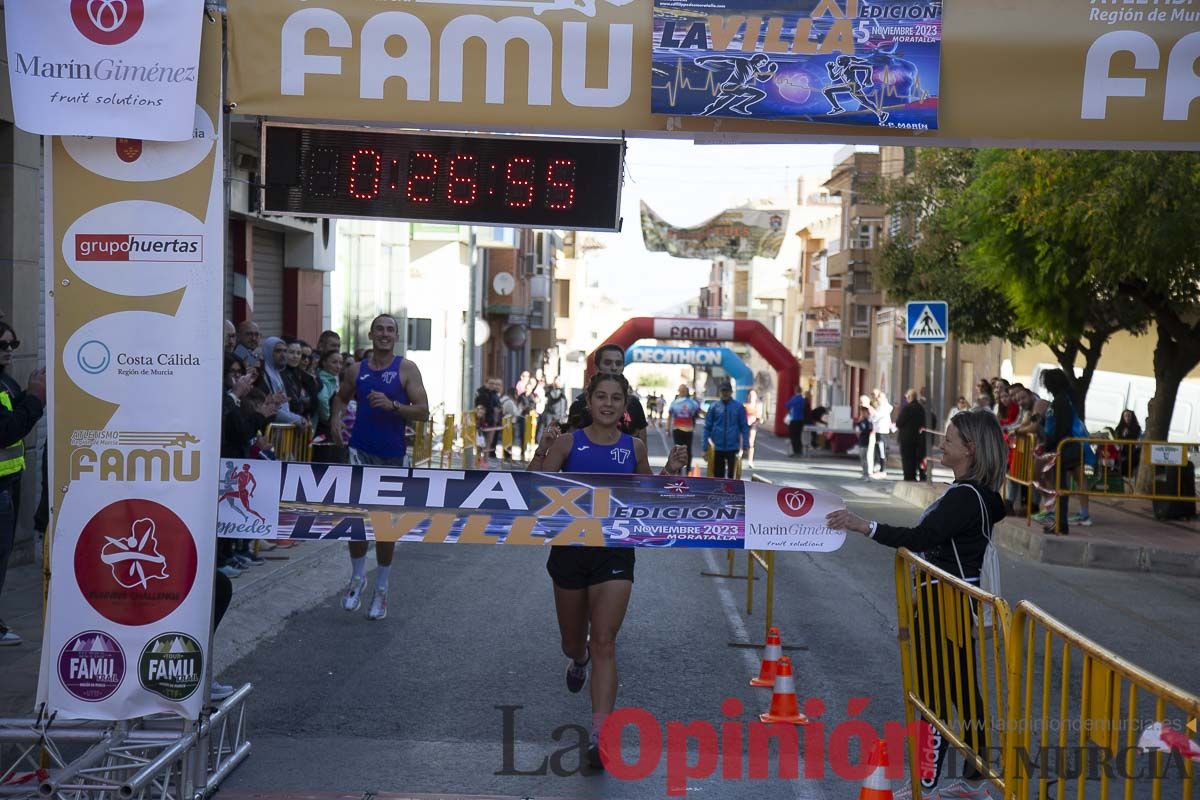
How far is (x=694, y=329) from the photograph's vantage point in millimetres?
49094

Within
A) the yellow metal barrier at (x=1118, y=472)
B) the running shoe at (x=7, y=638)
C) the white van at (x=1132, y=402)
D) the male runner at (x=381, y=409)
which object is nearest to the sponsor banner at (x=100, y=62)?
the running shoe at (x=7, y=638)

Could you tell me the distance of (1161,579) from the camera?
14641mm

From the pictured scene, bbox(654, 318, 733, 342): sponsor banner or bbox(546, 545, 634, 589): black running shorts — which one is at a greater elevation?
bbox(654, 318, 733, 342): sponsor banner

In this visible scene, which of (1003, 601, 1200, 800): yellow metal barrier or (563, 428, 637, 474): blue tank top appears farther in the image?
(563, 428, 637, 474): blue tank top

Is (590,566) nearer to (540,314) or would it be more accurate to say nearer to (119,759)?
(119,759)

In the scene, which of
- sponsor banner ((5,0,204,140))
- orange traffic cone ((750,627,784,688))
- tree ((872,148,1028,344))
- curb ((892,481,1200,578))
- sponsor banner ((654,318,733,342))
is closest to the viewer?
sponsor banner ((5,0,204,140))

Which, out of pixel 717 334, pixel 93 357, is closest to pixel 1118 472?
pixel 93 357

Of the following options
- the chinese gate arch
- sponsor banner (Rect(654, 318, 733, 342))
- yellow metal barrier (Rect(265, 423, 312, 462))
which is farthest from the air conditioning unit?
yellow metal barrier (Rect(265, 423, 312, 462))

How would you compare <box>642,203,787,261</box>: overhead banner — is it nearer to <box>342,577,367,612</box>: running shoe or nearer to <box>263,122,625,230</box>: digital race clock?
<box>342,577,367,612</box>: running shoe

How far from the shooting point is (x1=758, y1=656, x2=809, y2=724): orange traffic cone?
24.3 feet

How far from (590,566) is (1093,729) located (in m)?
2.91

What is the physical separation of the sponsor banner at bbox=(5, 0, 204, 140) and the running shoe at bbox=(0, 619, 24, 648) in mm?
3628

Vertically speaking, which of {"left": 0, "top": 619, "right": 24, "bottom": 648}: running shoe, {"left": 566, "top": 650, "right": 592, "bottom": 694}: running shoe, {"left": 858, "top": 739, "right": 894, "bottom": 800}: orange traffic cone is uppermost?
{"left": 858, "top": 739, "right": 894, "bottom": 800}: orange traffic cone

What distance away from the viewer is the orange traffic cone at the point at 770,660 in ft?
26.6
